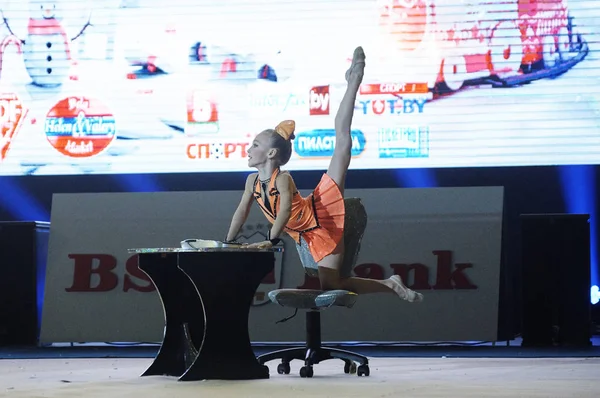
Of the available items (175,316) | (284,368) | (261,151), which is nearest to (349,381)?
(284,368)

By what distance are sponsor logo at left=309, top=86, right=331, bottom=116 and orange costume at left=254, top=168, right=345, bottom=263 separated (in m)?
2.58

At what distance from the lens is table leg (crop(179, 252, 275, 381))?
171 inches

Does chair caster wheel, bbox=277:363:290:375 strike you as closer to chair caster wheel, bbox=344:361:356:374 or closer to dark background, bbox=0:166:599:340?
chair caster wheel, bbox=344:361:356:374

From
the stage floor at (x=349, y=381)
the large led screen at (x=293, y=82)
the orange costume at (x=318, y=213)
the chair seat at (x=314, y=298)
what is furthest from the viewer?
the large led screen at (x=293, y=82)

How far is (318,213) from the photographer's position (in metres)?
4.74

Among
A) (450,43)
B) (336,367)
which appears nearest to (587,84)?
(450,43)

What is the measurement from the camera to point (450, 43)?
23.9ft

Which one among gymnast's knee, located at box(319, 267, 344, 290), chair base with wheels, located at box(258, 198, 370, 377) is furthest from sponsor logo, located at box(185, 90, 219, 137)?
gymnast's knee, located at box(319, 267, 344, 290)

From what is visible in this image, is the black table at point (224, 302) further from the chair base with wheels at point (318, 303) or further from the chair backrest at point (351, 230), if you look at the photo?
the chair backrest at point (351, 230)

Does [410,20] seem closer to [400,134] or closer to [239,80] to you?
[400,134]

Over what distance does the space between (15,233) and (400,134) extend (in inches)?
111

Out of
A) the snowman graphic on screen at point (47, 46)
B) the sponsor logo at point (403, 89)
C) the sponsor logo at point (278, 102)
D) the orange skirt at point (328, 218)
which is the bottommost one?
the orange skirt at point (328, 218)

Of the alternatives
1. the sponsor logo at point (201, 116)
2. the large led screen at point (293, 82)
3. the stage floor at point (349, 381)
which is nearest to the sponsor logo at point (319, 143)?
the large led screen at point (293, 82)

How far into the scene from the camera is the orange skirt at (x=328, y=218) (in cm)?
473
